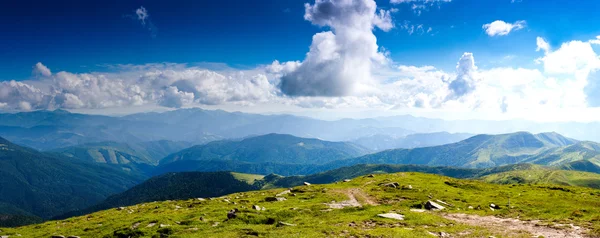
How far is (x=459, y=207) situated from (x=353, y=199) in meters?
15.7

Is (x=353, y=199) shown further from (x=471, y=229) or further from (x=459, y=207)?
(x=471, y=229)

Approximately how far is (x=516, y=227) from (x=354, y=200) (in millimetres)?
23003

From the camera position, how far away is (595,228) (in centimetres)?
2786

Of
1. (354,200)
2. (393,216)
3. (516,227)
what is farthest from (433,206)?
(354,200)

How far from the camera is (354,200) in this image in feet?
163

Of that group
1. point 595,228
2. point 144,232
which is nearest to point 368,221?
point 595,228

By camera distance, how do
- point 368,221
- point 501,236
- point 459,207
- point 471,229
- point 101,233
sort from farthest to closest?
point 459,207
point 101,233
point 368,221
point 471,229
point 501,236

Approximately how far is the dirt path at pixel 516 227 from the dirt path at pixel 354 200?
42.9 ft

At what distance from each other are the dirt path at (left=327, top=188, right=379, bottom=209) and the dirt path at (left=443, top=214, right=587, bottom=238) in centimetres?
1307

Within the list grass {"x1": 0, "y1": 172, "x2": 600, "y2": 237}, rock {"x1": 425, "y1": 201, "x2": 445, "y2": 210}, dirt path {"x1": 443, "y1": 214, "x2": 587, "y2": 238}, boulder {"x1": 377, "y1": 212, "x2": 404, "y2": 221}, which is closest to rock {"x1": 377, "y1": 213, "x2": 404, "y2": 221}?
boulder {"x1": 377, "y1": 212, "x2": 404, "y2": 221}

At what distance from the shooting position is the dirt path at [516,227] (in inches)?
1085

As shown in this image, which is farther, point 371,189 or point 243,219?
point 371,189

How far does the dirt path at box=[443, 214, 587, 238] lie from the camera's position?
27.6m

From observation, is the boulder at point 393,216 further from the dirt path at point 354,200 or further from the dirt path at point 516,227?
the dirt path at point 354,200
